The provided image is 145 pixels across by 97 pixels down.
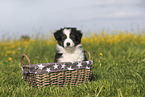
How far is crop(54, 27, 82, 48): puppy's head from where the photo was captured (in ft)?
10.8

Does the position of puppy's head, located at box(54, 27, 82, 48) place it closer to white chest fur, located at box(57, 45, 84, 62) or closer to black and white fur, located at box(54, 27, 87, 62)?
black and white fur, located at box(54, 27, 87, 62)

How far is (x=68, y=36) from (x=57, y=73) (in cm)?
71

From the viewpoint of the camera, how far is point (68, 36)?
3.35 metres

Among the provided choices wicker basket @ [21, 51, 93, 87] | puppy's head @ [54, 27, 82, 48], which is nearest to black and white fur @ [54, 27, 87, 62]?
puppy's head @ [54, 27, 82, 48]

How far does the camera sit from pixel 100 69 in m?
4.25

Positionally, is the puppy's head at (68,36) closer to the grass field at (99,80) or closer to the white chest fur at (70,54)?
the white chest fur at (70,54)

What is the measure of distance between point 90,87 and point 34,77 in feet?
3.09

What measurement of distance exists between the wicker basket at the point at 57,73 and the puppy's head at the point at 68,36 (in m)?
0.39

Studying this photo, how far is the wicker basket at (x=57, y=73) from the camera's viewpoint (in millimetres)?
2988

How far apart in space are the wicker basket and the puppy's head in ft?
1.28

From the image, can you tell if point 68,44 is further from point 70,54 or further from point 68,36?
point 70,54

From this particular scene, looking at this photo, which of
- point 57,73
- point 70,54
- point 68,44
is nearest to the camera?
point 57,73

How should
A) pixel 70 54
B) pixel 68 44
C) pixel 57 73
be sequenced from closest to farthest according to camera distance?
1. pixel 57 73
2. pixel 68 44
3. pixel 70 54

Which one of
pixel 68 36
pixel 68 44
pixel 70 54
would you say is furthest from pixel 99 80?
pixel 68 36
